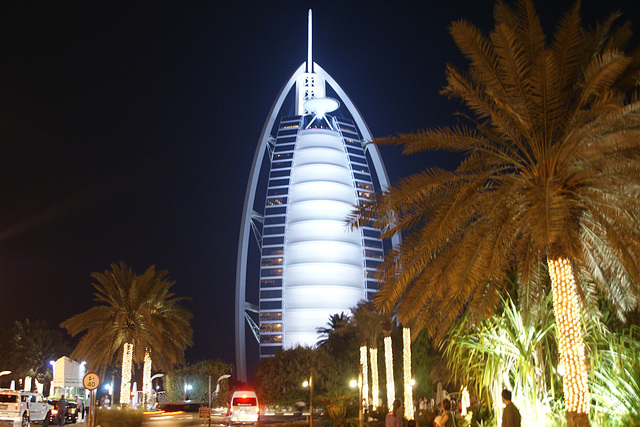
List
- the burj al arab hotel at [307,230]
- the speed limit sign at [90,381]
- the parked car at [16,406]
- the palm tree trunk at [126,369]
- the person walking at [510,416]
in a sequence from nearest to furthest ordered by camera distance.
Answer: the person walking at [510,416]
the speed limit sign at [90,381]
the parked car at [16,406]
the palm tree trunk at [126,369]
the burj al arab hotel at [307,230]

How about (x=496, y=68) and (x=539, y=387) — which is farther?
(x=539, y=387)

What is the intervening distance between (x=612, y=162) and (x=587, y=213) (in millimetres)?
1602

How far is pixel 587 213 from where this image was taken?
570 inches

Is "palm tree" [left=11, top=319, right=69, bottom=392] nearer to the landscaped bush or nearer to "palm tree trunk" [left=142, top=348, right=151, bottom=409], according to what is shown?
"palm tree trunk" [left=142, top=348, right=151, bottom=409]

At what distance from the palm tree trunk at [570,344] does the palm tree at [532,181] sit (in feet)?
0.06

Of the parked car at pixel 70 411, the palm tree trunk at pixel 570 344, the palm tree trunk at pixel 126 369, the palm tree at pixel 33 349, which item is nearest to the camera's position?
the palm tree trunk at pixel 570 344

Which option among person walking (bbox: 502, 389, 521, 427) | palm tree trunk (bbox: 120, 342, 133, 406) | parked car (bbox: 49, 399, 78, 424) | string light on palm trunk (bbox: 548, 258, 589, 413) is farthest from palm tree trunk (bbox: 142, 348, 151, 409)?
person walking (bbox: 502, 389, 521, 427)

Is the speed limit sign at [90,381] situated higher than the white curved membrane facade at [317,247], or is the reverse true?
the white curved membrane facade at [317,247]

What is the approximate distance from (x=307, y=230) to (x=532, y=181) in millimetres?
100989

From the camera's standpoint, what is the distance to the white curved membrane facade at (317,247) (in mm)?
111062

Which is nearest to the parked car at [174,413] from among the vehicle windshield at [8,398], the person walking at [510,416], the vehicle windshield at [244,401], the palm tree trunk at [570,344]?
the vehicle windshield at [244,401]

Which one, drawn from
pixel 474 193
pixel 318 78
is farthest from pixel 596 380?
pixel 318 78

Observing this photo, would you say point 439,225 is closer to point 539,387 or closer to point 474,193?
point 474,193

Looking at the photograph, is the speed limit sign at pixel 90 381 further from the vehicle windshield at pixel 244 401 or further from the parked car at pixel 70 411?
the parked car at pixel 70 411
